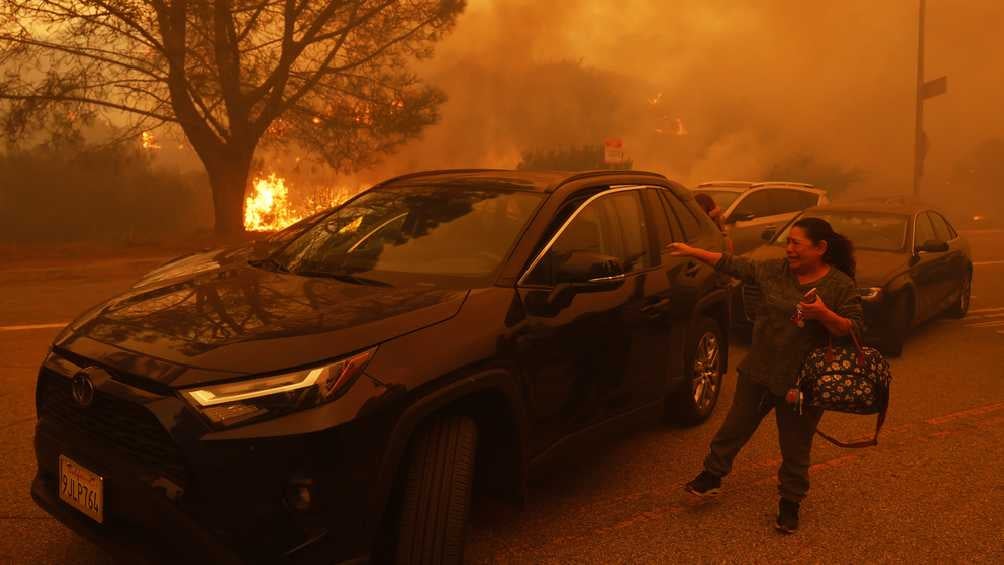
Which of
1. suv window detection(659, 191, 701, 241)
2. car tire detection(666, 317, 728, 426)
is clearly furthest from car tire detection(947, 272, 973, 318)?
suv window detection(659, 191, 701, 241)

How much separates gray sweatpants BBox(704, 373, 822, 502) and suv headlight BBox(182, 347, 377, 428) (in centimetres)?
206

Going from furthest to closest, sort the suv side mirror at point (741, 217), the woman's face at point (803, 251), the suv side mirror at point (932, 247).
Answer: the suv side mirror at point (741, 217) → the suv side mirror at point (932, 247) → the woman's face at point (803, 251)

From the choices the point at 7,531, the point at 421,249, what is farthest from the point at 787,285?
the point at 7,531

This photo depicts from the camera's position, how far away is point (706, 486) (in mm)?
3756

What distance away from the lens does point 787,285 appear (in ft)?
11.6

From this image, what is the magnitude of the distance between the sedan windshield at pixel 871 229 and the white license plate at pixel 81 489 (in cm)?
661

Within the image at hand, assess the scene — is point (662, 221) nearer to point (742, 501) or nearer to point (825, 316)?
point (825, 316)

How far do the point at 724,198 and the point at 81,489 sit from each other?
37.4 ft

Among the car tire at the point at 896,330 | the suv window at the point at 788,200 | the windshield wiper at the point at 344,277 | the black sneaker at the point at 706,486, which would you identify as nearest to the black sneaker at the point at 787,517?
the black sneaker at the point at 706,486

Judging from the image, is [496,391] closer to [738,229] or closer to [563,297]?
[563,297]

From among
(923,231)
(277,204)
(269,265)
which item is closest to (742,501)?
(269,265)

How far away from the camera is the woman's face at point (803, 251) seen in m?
3.45

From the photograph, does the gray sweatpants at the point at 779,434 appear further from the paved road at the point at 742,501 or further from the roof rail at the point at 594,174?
the roof rail at the point at 594,174

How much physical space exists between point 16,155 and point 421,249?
53.9 metres
